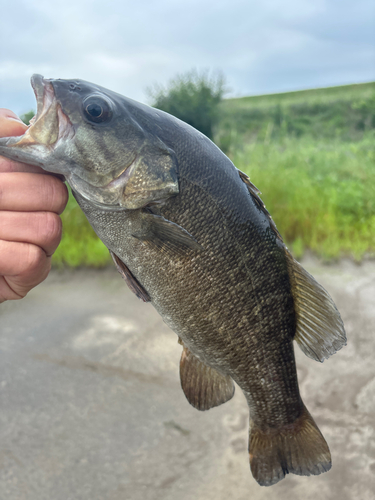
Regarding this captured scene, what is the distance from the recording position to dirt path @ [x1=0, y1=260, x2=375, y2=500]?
252 cm

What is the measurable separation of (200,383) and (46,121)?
2.88 ft

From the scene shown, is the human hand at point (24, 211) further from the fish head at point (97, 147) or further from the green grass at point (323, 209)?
the green grass at point (323, 209)

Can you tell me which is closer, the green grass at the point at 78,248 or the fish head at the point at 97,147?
the fish head at the point at 97,147

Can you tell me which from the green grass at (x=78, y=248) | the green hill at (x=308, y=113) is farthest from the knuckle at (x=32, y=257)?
the green hill at (x=308, y=113)

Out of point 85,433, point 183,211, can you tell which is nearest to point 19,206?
point 183,211

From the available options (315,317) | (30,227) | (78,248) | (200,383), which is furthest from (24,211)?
(78,248)

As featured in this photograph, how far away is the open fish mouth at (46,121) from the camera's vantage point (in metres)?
0.92

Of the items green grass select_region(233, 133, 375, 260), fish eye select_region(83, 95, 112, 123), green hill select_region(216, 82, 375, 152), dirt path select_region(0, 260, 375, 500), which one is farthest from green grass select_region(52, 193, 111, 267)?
green hill select_region(216, 82, 375, 152)

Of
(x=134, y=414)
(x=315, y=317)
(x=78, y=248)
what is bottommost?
(x=134, y=414)

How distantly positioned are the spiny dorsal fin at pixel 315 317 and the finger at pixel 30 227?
0.66 metres

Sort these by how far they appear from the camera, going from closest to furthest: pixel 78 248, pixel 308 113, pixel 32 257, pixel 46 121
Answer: pixel 46 121
pixel 32 257
pixel 78 248
pixel 308 113

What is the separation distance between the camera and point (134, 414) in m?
3.02

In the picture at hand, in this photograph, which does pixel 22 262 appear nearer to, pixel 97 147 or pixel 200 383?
pixel 97 147

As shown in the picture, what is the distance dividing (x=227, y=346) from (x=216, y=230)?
34cm
